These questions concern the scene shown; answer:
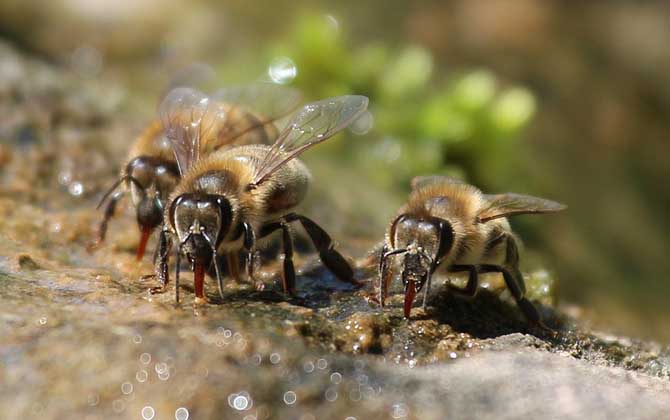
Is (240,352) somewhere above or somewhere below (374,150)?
below

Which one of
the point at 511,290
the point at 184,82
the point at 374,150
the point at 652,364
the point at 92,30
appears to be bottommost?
the point at 652,364

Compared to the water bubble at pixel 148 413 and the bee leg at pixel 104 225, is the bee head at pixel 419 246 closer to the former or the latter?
the water bubble at pixel 148 413

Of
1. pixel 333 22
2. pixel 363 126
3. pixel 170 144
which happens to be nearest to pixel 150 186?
pixel 170 144

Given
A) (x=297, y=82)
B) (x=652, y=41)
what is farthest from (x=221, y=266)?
(x=652, y=41)

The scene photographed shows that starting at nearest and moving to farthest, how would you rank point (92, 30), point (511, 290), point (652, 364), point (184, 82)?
point (652, 364)
point (511, 290)
point (184, 82)
point (92, 30)

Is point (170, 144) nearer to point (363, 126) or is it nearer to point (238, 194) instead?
point (238, 194)

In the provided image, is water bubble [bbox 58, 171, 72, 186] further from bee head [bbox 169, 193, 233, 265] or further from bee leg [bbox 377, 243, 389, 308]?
bee leg [bbox 377, 243, 389, 308]

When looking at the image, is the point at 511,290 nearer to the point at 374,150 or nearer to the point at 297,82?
the point at 374,150

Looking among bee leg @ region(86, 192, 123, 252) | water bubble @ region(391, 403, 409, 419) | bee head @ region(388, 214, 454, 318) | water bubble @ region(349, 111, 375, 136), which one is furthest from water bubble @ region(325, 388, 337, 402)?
water bubble @ region(349, 111, 375, 136)
